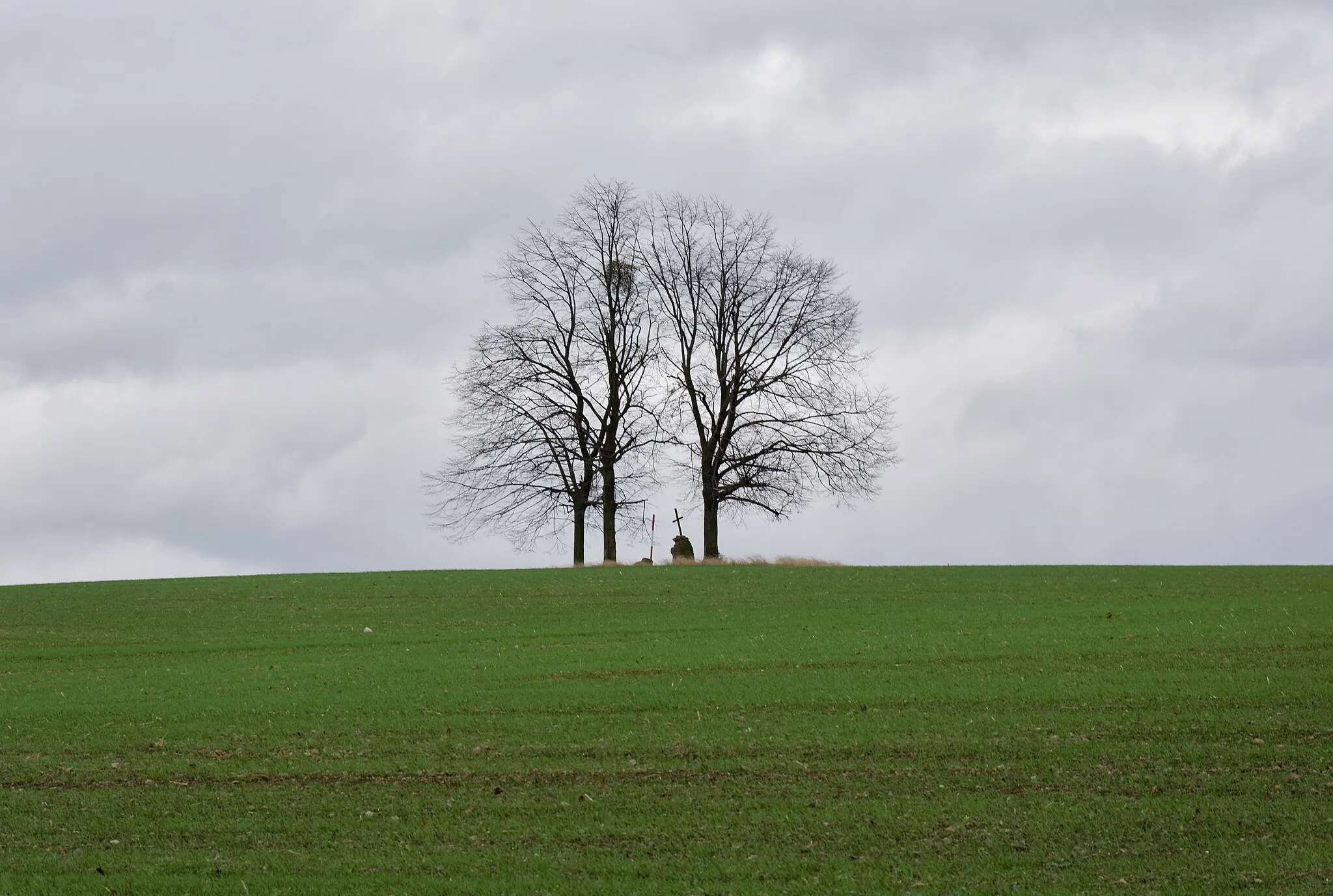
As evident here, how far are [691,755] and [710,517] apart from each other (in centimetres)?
3007

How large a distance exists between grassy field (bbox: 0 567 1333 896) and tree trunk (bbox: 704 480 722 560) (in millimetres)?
17422

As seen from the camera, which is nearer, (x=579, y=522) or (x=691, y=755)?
(x=691, y=755)

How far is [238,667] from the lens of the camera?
1980 centimetres

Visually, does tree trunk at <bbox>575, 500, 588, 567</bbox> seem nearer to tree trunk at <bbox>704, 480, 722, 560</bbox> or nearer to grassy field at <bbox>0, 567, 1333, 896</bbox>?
tree trunk at <bbox>704, 480, 722, 560</bbox>

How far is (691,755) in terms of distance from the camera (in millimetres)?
12211

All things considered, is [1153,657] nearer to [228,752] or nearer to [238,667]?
[228,752]

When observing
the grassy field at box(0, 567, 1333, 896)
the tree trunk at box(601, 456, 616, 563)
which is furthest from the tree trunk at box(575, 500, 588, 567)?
the grassy field at box(0, 567, 1333, 896)

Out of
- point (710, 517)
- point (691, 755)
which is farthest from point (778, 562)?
point (691, 755)

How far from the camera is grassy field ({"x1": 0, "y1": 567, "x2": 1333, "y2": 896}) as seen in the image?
876cm

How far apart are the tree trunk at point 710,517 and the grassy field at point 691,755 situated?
57.2 ft

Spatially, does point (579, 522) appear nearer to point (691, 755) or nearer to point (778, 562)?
point (778, 562)

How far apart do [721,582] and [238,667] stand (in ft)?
47.7

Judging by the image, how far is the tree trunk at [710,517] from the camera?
4197 centimetres

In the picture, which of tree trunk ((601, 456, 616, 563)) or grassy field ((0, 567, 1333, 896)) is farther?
tree trunk ((601, 456, 616, 563))
